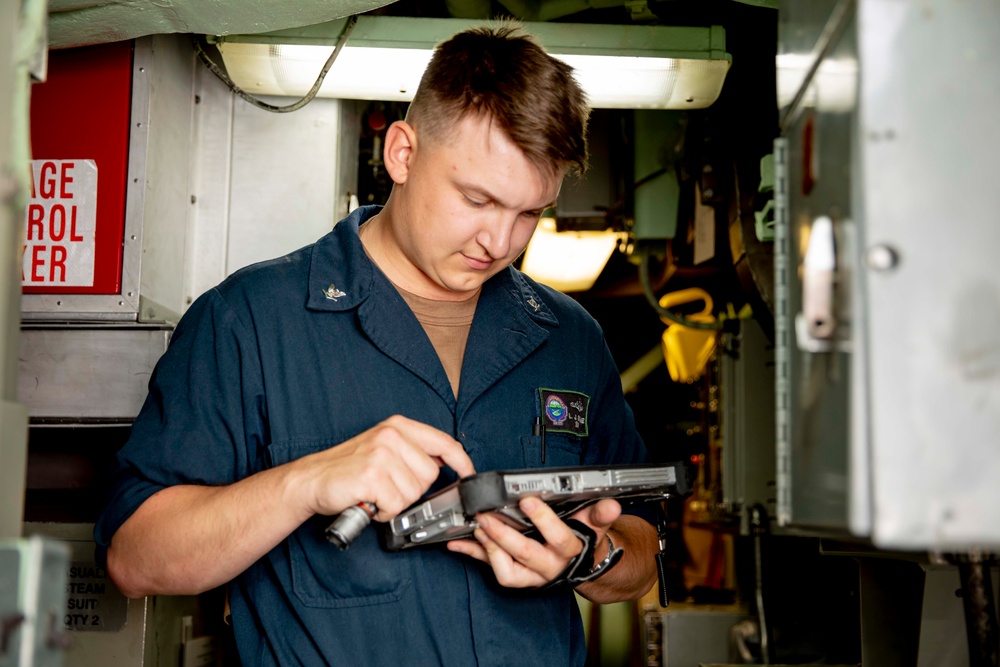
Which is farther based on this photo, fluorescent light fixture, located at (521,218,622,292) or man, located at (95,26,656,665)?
fluorescent light fixture, located at (521,218,622,292)

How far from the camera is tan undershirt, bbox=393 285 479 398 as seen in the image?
203 centimetres

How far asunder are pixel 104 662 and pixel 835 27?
2169 millimetres

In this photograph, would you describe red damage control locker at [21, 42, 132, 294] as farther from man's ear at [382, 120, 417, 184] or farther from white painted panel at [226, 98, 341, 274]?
man's ear at [382, 120, 417, 184]

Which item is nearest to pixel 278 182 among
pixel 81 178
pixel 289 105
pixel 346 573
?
pixel 289 105

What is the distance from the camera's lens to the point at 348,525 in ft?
4.50

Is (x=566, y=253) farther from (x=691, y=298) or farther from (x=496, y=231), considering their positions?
(x=496, y=231)

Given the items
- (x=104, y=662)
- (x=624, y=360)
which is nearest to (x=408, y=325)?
(x=104, y=662)

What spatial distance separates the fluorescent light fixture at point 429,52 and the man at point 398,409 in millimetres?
385

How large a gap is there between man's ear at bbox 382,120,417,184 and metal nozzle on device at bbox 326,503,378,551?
81 centimetres

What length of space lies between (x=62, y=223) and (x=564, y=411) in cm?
133

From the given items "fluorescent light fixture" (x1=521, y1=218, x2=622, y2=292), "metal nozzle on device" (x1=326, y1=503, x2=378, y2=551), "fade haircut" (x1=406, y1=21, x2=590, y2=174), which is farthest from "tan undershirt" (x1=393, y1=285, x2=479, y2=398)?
"fluorescent light fixture" (x1=521, y1=218, x2=622, y2=292)

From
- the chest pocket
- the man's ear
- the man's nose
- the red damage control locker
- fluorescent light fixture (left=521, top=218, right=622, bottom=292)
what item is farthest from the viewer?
fluorescent light fixture (left=521, top=218, right=622, bottom=292)

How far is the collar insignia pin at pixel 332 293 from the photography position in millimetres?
1934

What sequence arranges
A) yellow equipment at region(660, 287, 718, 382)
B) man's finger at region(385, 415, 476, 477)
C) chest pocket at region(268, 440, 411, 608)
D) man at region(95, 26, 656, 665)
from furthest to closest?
yellow equipment at region(660, 287, 718, 382) < chest pocket at region(268, 440, 411, 608) < man at region(95, 26, 656, 665) < man's finger at region(385, 415, 476, 477)
